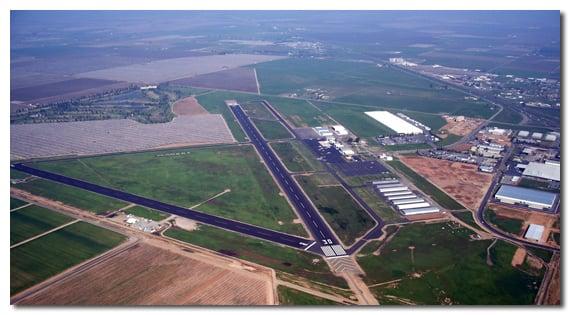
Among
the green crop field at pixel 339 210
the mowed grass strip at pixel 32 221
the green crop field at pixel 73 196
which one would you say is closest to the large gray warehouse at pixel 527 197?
the green crop field at pixel 339 210

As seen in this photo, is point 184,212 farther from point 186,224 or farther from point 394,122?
point 394,122

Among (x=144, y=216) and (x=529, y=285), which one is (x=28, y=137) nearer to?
(x=144, y=216)

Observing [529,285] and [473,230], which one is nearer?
[529,285]

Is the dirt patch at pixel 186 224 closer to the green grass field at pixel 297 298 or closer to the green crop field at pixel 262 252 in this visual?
the green crop field at pixel 262 252

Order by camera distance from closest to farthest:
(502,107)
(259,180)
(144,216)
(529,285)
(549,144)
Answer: (529,285) → (144,216) → (259,180) → (549,144) → (502,107)

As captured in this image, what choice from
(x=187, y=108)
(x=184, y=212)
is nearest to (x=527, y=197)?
(x=184, y=212)

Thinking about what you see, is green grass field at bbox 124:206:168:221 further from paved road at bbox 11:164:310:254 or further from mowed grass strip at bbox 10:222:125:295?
mowed grass strip at bbox 10:222:125:295

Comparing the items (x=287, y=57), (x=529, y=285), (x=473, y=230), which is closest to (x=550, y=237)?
(x=473, y=230)

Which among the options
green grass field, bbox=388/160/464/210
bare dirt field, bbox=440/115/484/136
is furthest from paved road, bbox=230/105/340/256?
bare dirt field, bbox=440/115/484/136
